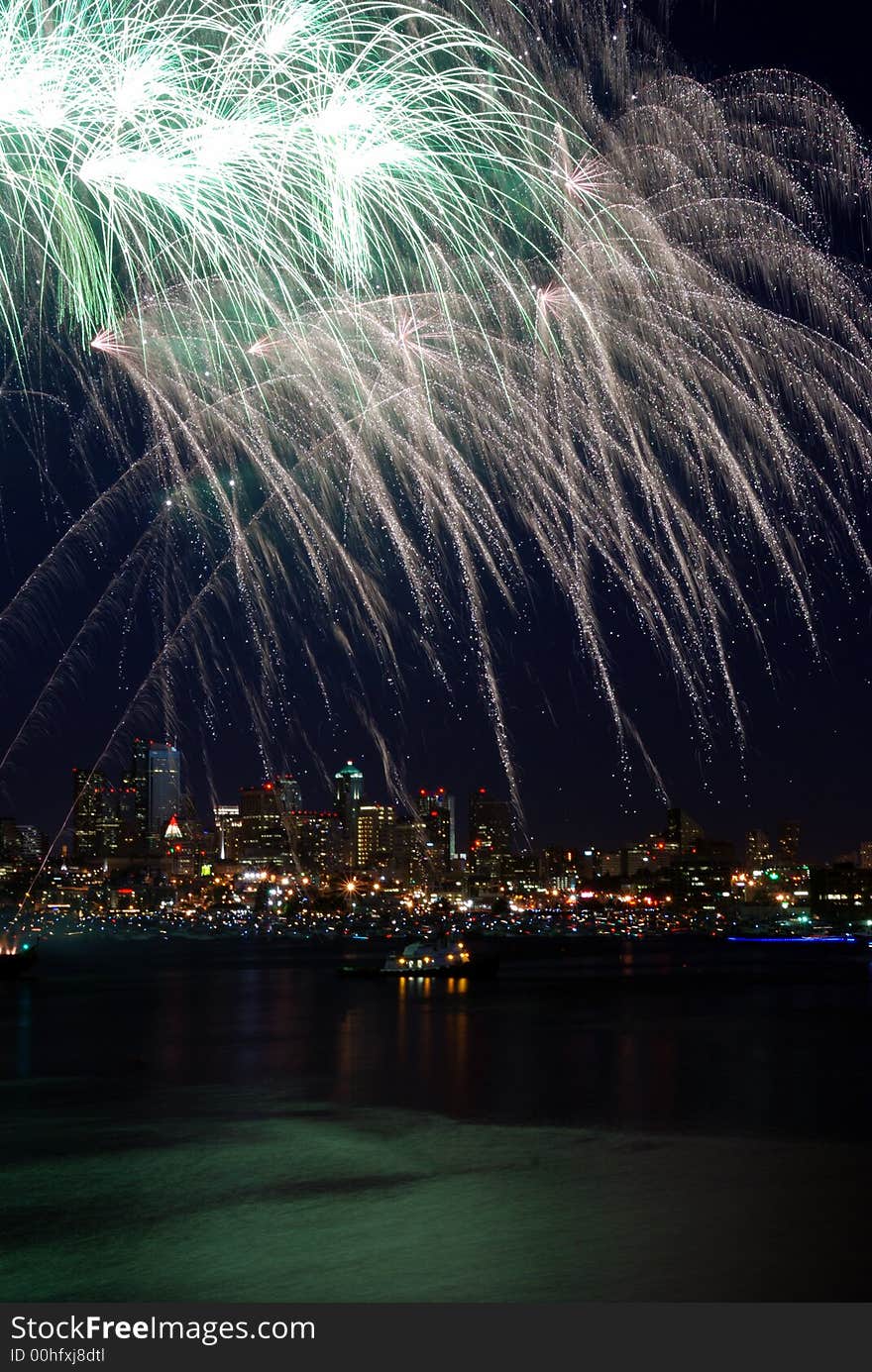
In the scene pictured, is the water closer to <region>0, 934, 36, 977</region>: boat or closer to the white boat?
<region>0, 934, 36, 977</region>: boat

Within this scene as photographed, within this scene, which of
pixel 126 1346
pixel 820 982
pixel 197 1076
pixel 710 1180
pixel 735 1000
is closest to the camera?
pixel 126 1346

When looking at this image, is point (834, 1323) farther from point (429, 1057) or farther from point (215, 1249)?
point (429, 1057)

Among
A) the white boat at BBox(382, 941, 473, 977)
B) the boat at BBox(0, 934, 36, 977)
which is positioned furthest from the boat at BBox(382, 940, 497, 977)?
the boat at BBox(0, 934, 36, 977)

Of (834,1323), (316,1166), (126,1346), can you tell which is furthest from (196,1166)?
(834,1323)

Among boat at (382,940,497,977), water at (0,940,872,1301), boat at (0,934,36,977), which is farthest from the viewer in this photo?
boat at (382,940,497,977)

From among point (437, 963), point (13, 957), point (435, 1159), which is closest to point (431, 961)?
point (437, 963)

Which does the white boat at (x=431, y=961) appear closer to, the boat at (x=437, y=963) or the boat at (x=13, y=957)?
the boat at (x=437, y=963)
